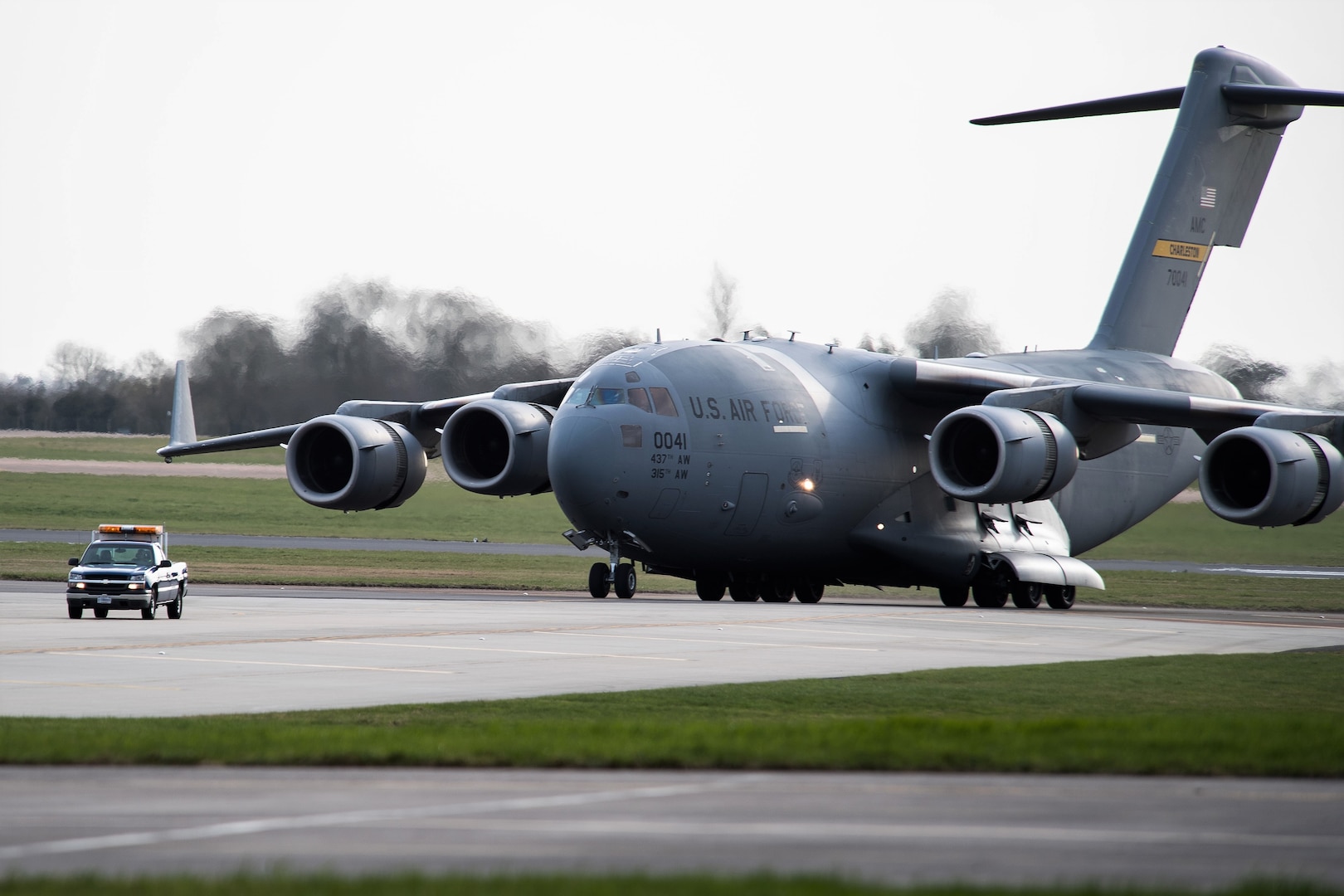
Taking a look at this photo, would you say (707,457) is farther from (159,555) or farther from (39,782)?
(39,782)

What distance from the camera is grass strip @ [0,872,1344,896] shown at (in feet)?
21.5

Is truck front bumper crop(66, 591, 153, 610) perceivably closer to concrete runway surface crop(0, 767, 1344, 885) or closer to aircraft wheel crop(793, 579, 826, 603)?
aircraft wheel crop(793, 579, 826, 603)

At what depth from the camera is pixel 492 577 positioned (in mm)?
38875

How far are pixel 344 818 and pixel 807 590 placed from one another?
2535cm

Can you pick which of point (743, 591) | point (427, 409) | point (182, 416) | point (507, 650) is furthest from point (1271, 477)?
point (182, 416)

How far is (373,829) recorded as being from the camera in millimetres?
8266

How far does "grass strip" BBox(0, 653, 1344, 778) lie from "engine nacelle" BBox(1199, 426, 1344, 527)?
12.1m

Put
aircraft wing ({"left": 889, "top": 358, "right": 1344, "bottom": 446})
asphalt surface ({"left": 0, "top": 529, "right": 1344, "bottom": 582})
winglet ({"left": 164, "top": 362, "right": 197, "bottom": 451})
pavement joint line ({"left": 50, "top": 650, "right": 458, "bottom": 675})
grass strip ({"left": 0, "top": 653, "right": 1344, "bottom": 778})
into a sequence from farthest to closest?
asphalt surface ({"left": 0, "top": 529, "right": 1344, "bottom": 582})
winglet ({"left": 164, "top": 362, "right": 197, "bottom": 451})
aircraft wing ({"left": 889, "top": 358, "right": 1344, "bottom": 446})
pavement joint line ({"left": 50, "top": 650, "right": 458, "bottom": 675})
grass strip ({"left": 0, "top": 653, "right": 1344, "bottom": 778})

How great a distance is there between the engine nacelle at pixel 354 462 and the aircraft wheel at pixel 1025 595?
35.8 feet

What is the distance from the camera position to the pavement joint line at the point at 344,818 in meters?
7.79

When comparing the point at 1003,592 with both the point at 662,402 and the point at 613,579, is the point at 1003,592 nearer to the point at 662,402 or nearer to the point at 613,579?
the point at 613,579

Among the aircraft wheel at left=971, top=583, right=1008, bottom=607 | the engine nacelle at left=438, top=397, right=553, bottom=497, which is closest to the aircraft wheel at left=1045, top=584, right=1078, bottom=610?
the aircraft wheel at left=971, top=583, right=1008, bottom=607

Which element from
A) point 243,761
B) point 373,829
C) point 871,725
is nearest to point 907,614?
point 871,725

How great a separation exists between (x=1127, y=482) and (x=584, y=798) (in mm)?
27786
